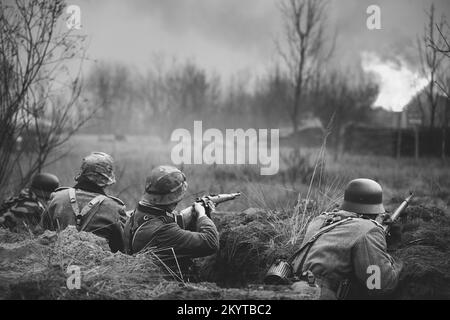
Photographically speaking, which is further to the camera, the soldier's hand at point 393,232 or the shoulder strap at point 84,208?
the shoulder strap at point 84,208

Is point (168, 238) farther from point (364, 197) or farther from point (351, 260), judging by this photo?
point (364, 197)

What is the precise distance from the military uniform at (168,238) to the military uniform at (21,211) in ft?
7.17

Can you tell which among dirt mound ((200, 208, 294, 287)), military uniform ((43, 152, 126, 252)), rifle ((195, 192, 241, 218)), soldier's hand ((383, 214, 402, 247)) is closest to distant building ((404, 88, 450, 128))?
soldier's hand ((383, 214, 402, 247))

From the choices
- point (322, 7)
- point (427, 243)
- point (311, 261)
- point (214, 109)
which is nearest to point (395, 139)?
point (322, 7)

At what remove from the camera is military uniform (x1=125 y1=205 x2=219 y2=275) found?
149 inches

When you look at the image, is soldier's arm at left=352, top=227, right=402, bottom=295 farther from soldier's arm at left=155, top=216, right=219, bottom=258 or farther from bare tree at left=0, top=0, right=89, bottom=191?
bare tree at left=0, top=0, right=89, bottom=191

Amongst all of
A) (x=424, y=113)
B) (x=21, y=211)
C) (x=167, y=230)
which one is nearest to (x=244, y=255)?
(x=167, y=230)

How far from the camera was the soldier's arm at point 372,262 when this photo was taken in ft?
10.7

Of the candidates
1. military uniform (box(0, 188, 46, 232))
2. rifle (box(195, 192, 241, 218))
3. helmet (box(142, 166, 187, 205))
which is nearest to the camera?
helmet (box(142, 166, 187, 205))

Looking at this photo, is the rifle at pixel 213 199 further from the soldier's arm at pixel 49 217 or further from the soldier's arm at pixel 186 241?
the soldier's arm at pixel 49 217

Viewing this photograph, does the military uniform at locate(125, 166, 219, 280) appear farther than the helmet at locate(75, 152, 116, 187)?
No

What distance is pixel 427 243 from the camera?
4395 millimetres

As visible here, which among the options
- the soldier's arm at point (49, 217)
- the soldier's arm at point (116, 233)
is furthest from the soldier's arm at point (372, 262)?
the soldier's arm at point (49, 217)
